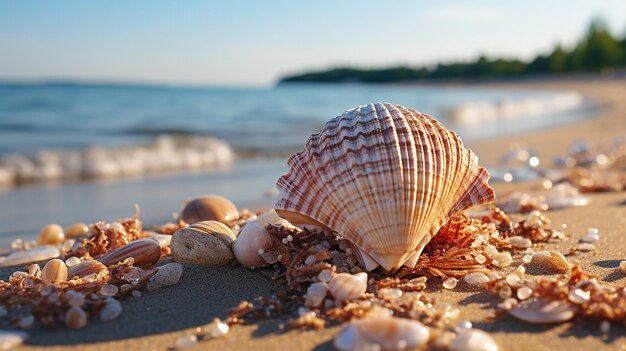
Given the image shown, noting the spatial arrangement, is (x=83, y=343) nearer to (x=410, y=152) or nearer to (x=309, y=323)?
(x=309, y=323)

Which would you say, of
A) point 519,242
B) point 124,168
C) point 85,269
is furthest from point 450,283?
point 124,168

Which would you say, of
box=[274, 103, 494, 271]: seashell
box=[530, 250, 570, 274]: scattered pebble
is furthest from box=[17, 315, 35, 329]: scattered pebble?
box=[530, 250, 570, 274]: scattered pebble

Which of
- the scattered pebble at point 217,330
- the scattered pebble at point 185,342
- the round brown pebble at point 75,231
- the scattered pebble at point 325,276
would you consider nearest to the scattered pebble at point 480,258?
the scattered pebble at point 325,276

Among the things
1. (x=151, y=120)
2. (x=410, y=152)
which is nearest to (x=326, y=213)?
(x=410, y=152)

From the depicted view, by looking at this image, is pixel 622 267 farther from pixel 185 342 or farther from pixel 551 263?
pixel 185 342

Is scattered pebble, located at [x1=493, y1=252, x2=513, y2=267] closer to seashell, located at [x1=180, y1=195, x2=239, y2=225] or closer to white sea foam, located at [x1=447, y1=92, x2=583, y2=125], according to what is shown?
seashell, located at [x1=180, y1=195, x2=239, y2=225]
